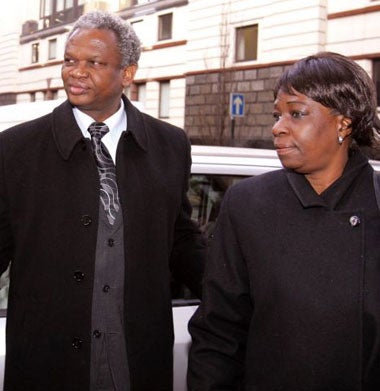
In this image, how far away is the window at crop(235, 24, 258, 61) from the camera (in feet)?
66.1

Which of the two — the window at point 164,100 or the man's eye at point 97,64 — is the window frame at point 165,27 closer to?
the window at point 164,100

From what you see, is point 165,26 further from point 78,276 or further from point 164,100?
point 78,276

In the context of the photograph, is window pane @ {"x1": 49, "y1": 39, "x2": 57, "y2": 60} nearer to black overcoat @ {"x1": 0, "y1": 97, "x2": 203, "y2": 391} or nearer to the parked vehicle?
the parked vehicle

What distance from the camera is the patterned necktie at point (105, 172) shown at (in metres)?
2.32

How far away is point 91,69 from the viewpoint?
93.3 inches

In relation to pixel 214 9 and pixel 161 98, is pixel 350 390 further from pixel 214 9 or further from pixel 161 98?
pixel 161 98

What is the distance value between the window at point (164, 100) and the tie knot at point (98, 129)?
20.8 m

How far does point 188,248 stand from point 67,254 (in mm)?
534

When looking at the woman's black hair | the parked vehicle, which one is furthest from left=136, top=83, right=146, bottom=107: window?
the woman's black hair

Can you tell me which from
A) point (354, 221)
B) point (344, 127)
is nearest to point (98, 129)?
point (344, 127)

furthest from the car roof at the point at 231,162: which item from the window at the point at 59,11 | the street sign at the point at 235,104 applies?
the window at the point at 59,11

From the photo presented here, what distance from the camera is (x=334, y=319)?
1773mm

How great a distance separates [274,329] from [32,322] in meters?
0.86

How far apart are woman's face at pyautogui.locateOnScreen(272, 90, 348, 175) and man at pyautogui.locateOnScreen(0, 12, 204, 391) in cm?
66
